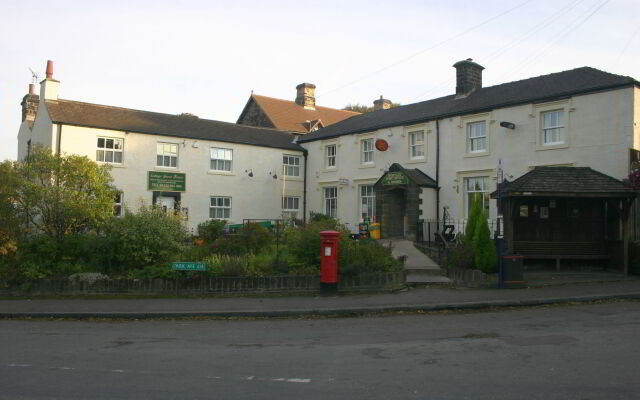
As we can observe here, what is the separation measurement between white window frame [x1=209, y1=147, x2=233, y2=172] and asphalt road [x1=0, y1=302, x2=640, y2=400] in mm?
19399

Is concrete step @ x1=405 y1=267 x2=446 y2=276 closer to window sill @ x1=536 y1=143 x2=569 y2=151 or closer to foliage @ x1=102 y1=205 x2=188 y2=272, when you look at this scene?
foliage @ x1=102 y1=205 x2=188 y2=272

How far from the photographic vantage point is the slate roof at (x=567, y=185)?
52.5 ft

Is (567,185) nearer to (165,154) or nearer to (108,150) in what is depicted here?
(165,154)


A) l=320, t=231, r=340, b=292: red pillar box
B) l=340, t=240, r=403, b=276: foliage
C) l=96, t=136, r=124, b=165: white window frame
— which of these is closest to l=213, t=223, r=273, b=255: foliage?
l=340, t=240, r=403, b=276: foliage

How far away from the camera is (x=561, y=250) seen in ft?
56.4

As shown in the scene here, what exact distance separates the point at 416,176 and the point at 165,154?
1308 centimetres

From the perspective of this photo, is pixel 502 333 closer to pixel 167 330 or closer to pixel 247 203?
pixel 167 330

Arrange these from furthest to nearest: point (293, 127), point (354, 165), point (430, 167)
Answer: point (293, 127), point (354, 165), point (430, 167)

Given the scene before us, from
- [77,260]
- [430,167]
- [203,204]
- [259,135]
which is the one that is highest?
[259,135]

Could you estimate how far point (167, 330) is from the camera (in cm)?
1031

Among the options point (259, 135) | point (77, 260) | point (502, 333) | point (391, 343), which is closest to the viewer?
point (391, 343)

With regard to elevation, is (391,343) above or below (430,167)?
below

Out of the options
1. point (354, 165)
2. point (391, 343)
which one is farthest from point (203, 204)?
point (391, 343)

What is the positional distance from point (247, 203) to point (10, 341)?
72.8ft
